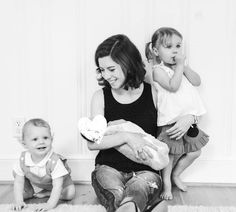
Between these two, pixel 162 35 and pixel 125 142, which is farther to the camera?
pixel 162 35

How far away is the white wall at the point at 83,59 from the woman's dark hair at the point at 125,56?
0.77 ft

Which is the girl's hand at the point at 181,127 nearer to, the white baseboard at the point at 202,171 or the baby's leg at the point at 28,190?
the white baseboard at the point at 202,171

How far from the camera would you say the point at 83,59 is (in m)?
1.91

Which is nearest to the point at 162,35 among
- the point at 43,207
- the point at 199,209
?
the point at 199,209

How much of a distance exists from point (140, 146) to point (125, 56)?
38cm

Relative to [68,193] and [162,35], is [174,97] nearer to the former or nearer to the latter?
[162,35]

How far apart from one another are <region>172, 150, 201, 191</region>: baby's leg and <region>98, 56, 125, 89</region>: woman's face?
0.50 metres

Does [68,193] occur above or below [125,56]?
below

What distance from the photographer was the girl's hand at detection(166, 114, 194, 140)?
1.73 meters

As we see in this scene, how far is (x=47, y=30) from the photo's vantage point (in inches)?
74.8

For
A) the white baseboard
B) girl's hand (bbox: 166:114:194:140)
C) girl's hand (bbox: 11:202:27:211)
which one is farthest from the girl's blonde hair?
girl's hand (bbox: 11:202:27:211)

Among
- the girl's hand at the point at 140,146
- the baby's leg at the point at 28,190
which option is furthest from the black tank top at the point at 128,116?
the baby's leg at the point at 28,190

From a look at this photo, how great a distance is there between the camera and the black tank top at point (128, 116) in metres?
1.67

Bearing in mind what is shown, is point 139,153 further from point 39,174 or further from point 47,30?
point 47,30
